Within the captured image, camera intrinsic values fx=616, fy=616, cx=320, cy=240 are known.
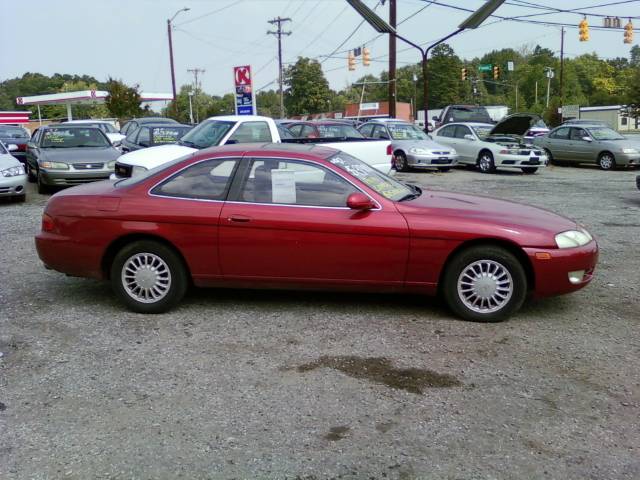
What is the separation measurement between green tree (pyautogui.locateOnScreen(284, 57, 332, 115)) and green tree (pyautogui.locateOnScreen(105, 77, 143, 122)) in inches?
1928

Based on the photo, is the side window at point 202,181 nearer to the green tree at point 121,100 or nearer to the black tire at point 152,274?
the black tire at point 152,274

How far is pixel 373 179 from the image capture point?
5613 millimetres

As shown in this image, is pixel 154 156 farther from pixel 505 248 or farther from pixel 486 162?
pixel 486 162

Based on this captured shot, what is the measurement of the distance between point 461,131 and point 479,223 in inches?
641

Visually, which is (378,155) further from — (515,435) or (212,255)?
(515,435)

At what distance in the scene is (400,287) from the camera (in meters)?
5.16

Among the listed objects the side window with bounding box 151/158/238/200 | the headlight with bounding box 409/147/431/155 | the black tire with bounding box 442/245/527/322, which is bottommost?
the black tire with bounding box 442/245/527/322

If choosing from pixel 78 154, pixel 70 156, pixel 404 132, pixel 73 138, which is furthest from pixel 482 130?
pixel 70 156

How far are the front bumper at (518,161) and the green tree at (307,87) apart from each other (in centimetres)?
7529

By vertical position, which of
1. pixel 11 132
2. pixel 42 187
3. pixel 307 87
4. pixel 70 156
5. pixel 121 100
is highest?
pixel 307 87

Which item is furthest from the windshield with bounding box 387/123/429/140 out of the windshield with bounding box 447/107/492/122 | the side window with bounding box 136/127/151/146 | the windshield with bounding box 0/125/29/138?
the windshield with bounding box 0/125/29/138

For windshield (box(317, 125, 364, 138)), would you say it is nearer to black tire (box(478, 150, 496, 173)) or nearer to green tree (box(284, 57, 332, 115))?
black tire (box(478, 150, 496, 173))

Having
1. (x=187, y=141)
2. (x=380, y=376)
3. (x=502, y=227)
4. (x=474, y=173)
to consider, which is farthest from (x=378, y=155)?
(x=380, y=376)

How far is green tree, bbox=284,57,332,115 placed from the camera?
92.1 m
